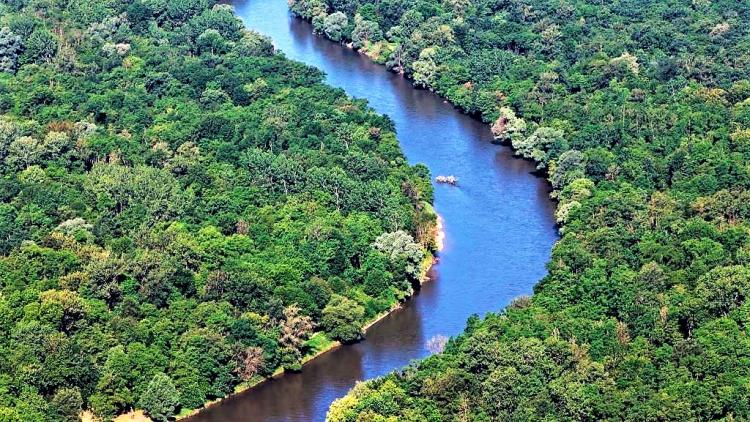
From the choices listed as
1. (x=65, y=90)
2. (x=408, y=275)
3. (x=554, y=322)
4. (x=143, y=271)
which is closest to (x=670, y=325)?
(x=554, y=322)

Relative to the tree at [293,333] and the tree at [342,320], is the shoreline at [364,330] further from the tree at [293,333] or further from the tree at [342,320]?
the tree at [293,333]

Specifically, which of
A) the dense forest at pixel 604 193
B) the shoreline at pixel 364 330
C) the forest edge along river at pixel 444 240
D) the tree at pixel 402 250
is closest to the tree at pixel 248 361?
the shoreline at pixel 364 330

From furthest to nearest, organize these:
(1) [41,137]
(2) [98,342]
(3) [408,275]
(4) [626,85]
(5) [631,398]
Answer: (4) [626,85]
(1) [41,137]
(3) [408,275]
(2) [98,342]
(5) [631,398]

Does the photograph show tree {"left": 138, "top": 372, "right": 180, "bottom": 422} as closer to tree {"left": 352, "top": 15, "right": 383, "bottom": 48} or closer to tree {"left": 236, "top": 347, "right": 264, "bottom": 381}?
tree {"left": 236, "top": 347, "right": 264, "bottom": 381}

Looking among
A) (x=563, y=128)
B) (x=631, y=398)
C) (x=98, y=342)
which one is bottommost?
(x=631, y=398)

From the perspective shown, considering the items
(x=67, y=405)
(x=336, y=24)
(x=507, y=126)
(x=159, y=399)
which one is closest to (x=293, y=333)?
(x=159, y=399)

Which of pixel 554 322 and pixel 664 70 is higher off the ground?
pixel 664 70

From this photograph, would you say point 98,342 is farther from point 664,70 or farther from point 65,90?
point 664,70

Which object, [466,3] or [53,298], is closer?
[53,298]
